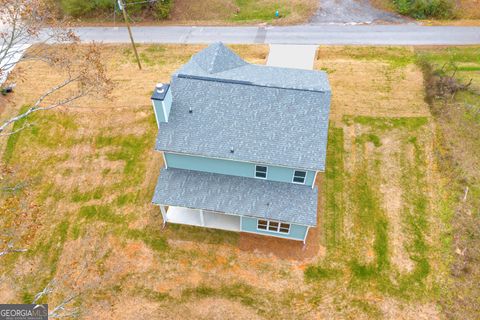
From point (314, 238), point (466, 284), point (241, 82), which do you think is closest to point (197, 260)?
point (314, 238)

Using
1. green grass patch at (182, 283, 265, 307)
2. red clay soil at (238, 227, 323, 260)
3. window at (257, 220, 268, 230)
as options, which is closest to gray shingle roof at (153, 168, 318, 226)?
window at (257, 220, 268, 230)

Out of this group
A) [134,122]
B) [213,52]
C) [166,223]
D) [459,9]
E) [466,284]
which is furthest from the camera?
[459,9]

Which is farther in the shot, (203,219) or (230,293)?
(203,219)

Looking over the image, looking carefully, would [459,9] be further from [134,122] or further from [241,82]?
[134,122]

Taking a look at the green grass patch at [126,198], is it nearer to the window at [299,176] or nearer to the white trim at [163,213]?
the white trim at [163,213]

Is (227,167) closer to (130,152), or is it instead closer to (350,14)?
(130,152)

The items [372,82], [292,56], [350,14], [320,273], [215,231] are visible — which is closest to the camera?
[320,273]

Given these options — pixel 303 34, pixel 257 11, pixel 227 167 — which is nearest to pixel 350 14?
pixel 303 34
